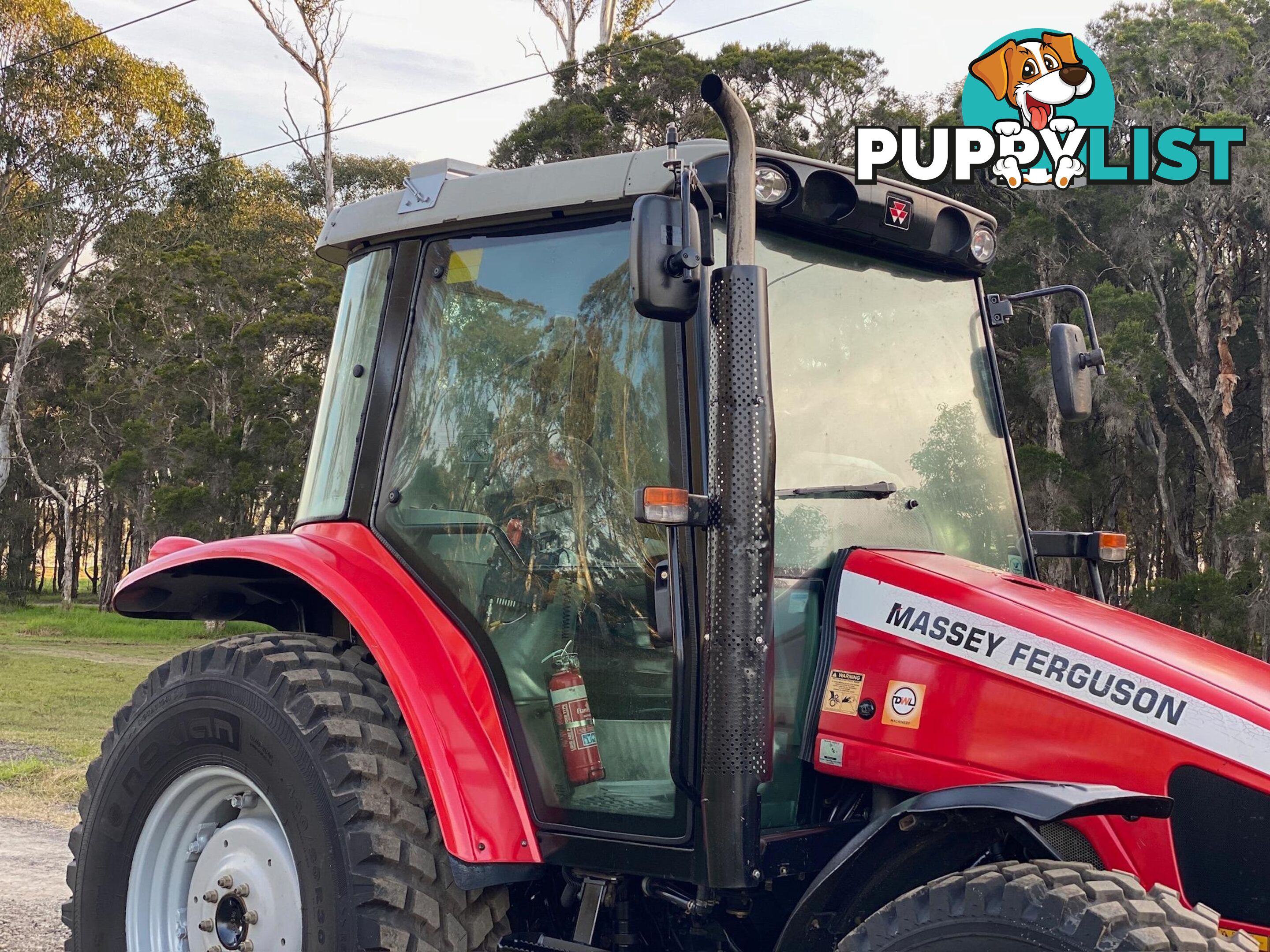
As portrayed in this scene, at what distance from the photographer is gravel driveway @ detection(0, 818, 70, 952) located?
4793mm

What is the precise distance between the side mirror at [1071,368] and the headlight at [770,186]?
4.10 ft

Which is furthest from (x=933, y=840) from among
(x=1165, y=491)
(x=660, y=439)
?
(x=1165, y=491)

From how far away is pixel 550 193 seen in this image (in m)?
3.33

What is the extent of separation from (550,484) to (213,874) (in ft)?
4.48

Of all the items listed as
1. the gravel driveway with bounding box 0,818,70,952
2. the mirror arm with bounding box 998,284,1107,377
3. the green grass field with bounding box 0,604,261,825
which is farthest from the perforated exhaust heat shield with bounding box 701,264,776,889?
the green grass field with bounding box 0,604,261,825

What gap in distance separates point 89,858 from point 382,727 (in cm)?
107

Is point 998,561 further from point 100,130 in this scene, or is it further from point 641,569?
point 100,130

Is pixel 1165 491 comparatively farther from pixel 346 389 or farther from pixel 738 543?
pixel 738 543

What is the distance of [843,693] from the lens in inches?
118

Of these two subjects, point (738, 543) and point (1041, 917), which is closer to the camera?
point (1041, 917)

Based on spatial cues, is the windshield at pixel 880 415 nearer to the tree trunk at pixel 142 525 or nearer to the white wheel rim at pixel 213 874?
the white wheel rim at pixel 213 874

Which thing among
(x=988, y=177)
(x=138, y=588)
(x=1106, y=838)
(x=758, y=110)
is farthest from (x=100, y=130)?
(x=1106, y=838)

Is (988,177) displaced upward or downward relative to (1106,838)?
upward

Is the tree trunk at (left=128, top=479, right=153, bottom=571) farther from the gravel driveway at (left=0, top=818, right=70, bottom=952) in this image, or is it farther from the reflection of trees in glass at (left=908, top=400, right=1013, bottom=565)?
the reflection of trees in glass at (left=908, top=400, right=1013, bottom=565)
